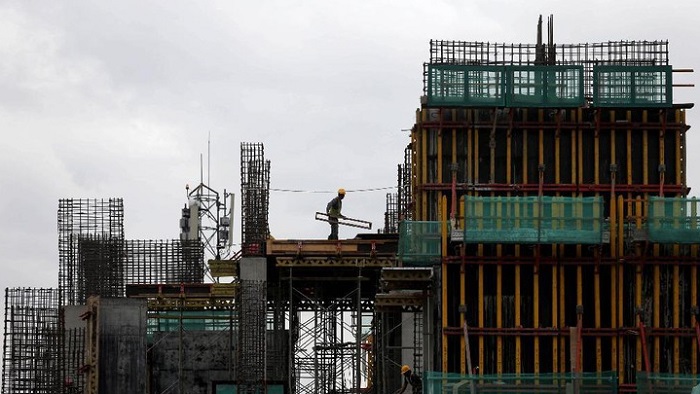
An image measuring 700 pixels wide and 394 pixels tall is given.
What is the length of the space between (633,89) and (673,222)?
6.09m

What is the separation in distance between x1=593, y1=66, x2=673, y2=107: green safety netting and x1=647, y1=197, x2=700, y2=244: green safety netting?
4.99 metres

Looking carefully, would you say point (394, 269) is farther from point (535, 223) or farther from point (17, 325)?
point (17, 325)

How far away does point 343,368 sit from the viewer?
300ft

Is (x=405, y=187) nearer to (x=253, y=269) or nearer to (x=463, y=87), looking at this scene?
(x=253, y=269)

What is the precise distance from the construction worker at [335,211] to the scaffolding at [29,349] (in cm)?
1357

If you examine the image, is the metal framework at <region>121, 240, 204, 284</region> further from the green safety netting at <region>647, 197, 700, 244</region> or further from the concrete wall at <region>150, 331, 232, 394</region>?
the green safety netting at <region>647, 197, 700, 244</region>

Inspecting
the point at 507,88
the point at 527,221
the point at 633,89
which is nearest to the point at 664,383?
the point at 527,221

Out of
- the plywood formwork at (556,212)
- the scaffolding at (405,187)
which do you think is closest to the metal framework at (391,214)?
the scaffolding at (405,187)

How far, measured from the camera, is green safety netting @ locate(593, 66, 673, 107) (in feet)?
247

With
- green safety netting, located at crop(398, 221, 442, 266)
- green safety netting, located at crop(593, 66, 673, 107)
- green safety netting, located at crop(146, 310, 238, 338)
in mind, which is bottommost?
green safety netting, located at crop(146, 310, 238, 338)

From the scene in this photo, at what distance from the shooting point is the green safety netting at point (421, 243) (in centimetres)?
7344

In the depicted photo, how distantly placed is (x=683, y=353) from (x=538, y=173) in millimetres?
8578

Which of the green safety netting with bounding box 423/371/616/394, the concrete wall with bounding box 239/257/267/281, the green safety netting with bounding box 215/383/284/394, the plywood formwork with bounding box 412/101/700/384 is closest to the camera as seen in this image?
the green safety netting with bounding box 423/371/616/394

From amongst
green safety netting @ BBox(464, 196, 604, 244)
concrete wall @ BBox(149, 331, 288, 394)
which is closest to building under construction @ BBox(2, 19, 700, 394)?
green safety netting @ BBox(464, 196, 604, 244)
